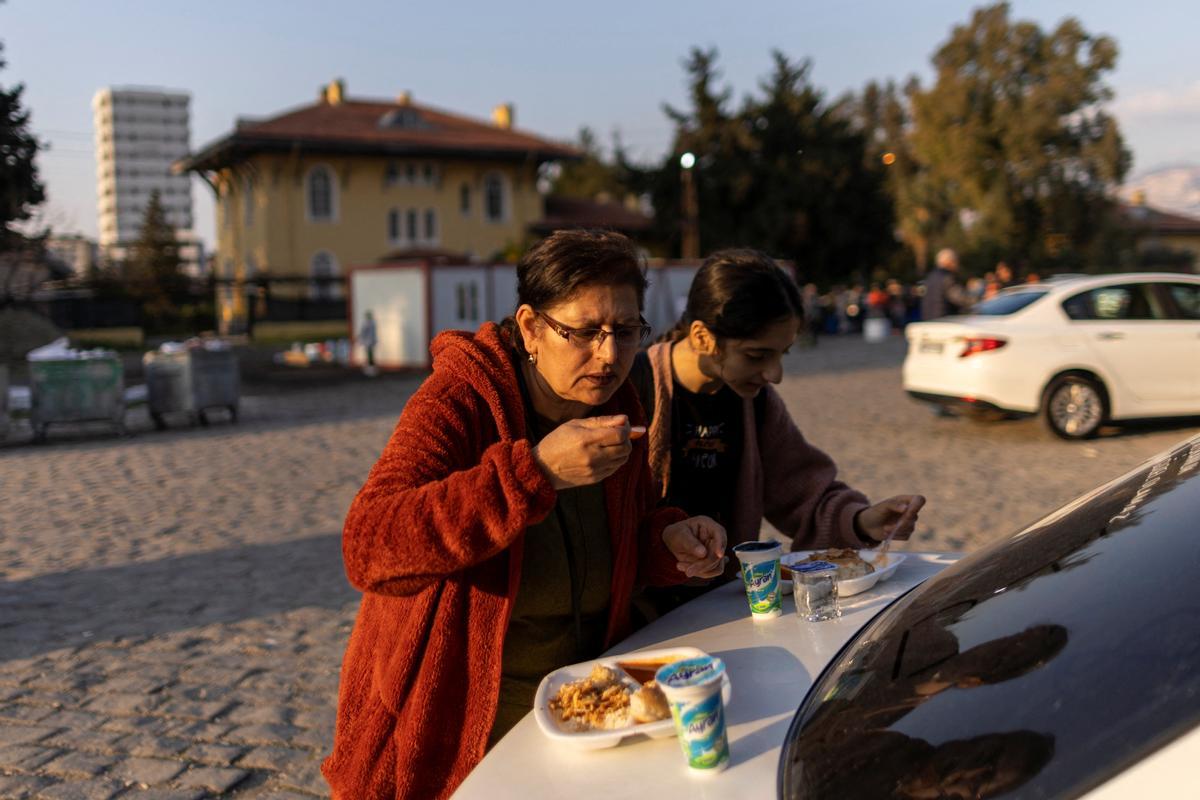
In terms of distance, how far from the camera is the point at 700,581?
3166 millimetres

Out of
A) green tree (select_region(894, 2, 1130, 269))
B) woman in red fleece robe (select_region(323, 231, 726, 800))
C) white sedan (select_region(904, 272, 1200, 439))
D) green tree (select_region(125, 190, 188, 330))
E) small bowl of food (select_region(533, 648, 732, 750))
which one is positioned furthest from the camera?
green tree (select_region(125, 190, 188, 330))

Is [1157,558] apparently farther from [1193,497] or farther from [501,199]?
[501,199]

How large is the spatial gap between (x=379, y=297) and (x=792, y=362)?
9.67m

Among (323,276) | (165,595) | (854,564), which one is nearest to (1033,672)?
(854,564)

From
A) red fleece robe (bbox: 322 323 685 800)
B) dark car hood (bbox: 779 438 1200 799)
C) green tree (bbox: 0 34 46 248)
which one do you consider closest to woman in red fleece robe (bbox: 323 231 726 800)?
red fleece robe (bbox: 322 323 685 800)

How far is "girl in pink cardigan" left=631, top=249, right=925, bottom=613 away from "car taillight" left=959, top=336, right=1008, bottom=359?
9.75 m

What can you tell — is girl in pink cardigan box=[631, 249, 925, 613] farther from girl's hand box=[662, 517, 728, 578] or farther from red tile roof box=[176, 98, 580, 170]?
red tile roof box=[176, 98, 580, 170]

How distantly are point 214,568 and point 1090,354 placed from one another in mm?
9165

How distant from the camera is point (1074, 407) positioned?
12.4 meters

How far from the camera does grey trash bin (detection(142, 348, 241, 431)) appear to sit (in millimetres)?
16047

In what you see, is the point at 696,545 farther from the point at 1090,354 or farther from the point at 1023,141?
the point at 1023,141

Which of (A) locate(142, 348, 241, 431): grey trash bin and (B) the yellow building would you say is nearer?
(A) locate(142, 348, 241, 431): grey trash bin

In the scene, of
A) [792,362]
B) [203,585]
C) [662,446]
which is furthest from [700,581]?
[792,362]

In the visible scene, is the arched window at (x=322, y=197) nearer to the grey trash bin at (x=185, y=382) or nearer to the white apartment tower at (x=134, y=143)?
the grey trash bin at (x=185, y=382)
